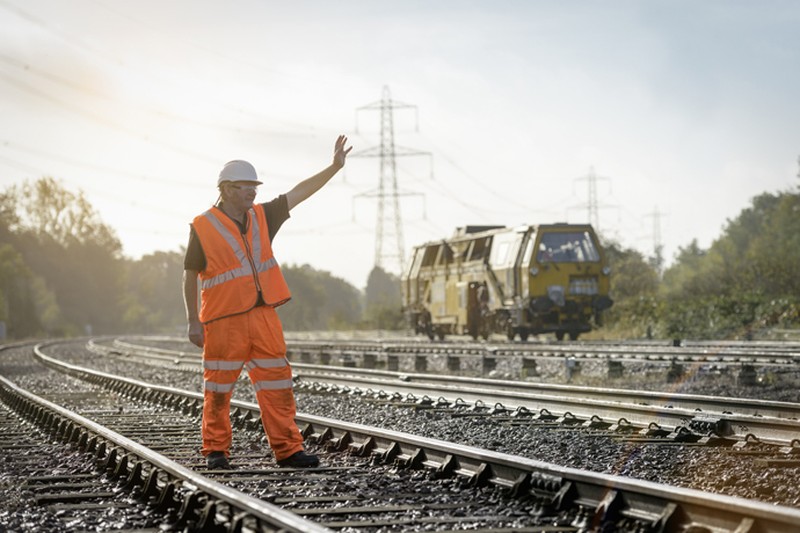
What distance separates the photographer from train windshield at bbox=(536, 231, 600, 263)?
25.2m

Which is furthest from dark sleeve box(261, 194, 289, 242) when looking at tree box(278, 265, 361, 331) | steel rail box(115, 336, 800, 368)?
tree box(278, 265, 361, 331)

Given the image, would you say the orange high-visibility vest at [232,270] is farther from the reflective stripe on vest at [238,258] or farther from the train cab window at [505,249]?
the train cab window at [505,249]

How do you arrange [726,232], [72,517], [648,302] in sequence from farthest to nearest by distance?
1. [726,232]
2. [648,302]
3. [72,517]

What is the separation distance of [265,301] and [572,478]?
2.36 meters

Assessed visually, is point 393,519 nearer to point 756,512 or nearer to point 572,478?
point 572,478

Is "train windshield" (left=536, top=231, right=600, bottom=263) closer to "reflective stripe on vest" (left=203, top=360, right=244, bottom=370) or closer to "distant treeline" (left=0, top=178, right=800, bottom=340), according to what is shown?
"distant treeline" (left=0, top=178, right=800, bottom=340)

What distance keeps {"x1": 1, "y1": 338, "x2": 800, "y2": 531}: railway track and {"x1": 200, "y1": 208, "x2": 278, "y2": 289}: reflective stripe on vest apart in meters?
1.15

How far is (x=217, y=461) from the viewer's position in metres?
6.84

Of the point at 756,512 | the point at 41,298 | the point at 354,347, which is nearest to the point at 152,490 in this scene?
the point at 756,512

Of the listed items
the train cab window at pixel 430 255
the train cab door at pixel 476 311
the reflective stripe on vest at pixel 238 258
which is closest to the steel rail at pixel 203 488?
the reflective stripe on vest at pixel 238 258

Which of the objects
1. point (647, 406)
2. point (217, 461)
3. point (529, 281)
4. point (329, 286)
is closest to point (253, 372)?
point (217, 461)

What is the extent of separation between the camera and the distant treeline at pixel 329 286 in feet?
98.5

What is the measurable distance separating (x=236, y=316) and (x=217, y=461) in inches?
34.5

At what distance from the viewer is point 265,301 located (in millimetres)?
6895
